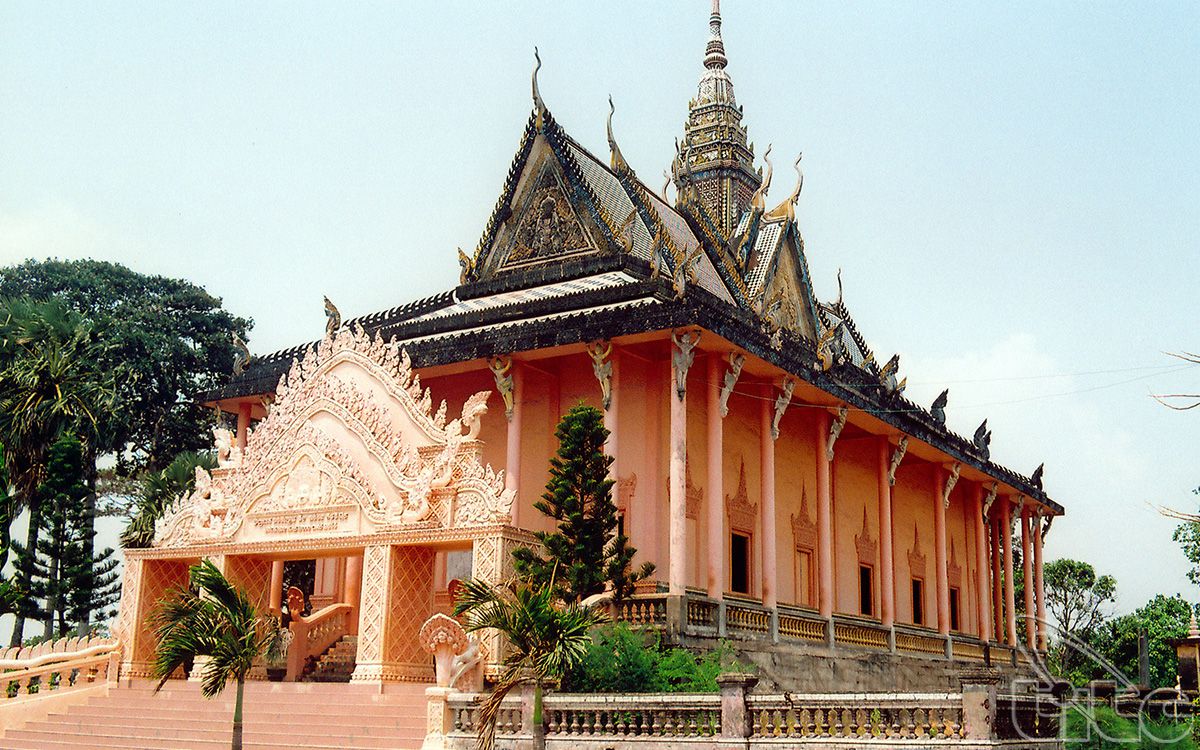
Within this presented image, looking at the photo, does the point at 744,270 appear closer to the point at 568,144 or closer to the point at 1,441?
the point at 568,144

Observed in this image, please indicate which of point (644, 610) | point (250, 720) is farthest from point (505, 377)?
point (250, 720)

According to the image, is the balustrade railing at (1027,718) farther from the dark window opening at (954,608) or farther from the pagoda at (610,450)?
the dark window opening at (954,608)

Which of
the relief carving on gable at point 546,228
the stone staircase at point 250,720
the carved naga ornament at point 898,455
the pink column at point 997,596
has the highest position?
the relief carving on gable at point 546,228

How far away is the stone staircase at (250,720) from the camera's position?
46.9ft

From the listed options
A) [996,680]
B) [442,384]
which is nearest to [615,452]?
[442,384]

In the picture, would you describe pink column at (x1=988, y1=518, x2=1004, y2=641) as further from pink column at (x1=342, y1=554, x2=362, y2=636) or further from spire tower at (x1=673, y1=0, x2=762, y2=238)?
pink column at (x1=342, y1=554, x2=362, y2=636)

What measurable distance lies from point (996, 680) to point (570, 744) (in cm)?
418

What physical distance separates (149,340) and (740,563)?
18.7m

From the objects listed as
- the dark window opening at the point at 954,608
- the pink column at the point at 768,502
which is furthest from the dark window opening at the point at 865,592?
the dark window opening at the point at 954,608

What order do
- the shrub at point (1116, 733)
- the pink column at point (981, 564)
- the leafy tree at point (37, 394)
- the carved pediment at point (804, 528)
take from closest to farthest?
1. the shrub at point (1116, 733)
2. the carved pediment at point (804, 528)
3. the leafy tree at point (37, 394)
4. the pink column at point (981, 564)

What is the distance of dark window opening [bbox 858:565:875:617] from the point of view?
2381 centimetres

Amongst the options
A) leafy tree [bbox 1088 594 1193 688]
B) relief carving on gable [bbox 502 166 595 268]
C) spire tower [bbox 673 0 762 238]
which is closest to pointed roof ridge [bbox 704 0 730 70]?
spire tower [bbox 673 0 762 238]

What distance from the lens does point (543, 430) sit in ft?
66.2

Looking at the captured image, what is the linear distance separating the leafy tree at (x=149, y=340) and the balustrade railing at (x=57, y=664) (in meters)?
10.5
